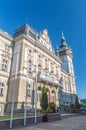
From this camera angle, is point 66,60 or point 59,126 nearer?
point 59,126

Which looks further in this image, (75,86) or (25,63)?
(75,86)

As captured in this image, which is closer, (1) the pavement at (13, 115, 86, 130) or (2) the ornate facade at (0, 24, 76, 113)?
(1) the pavement at (13, 115, 86, 130)

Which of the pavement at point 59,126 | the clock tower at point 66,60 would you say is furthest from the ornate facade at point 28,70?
the clock tower at point 66,60

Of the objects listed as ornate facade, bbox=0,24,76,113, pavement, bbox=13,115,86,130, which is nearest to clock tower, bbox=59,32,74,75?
ornate facade, bbox=0,24,76,113

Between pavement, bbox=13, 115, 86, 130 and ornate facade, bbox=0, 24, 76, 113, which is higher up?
ornate facade, bbox=0, 24, 76, 113

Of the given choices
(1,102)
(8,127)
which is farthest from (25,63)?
(8,127)

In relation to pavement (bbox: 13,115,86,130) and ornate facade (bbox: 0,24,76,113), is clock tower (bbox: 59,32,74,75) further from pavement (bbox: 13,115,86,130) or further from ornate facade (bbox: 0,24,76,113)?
pavement (bbox: 13,115,86,130)

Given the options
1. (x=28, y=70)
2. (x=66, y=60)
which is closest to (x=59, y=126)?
(x=28, y=70)

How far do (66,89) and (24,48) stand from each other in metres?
27.3

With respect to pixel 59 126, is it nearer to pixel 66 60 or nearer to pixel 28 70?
pixel 28 70

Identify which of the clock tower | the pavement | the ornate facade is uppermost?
the clock tower

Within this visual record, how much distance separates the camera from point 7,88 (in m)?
24.7

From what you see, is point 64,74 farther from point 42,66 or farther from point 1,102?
point 1,102

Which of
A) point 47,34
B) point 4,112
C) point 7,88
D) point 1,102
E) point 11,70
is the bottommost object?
point 4,112
